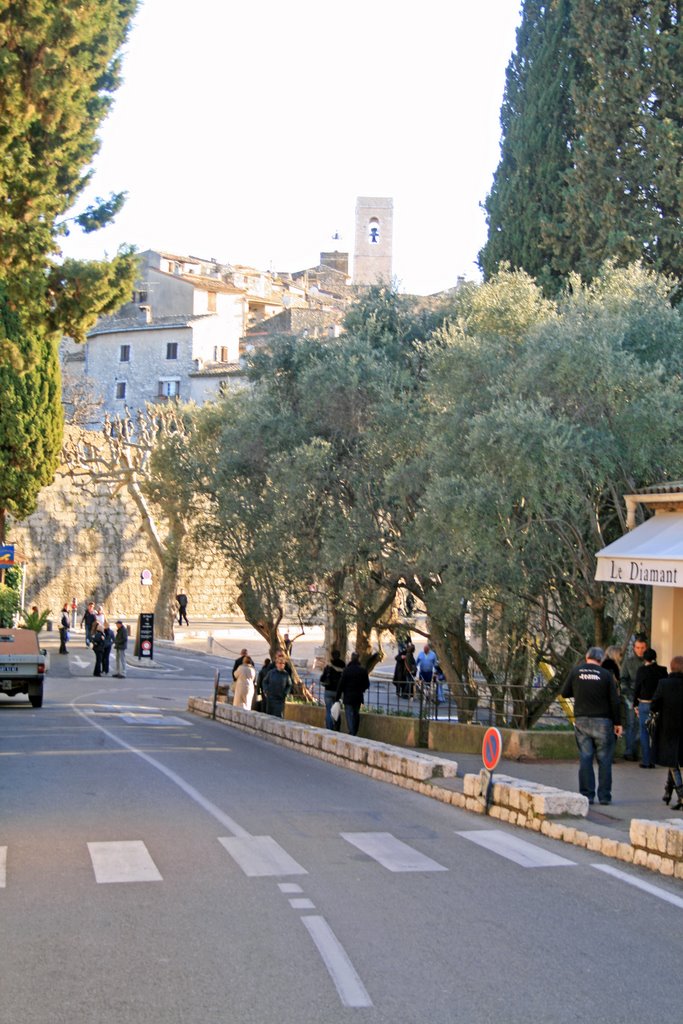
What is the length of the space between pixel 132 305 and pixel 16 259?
7462cm

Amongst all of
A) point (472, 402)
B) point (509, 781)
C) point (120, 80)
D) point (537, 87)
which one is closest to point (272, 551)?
point (472, 402)

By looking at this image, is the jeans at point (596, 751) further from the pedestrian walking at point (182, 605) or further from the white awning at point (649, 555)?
the pedestrian walking at point (182, 605)

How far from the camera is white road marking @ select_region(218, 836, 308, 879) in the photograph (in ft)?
28.4

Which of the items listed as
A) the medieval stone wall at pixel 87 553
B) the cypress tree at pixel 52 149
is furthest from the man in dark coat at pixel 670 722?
the medieval stone wall at pixel 87 553

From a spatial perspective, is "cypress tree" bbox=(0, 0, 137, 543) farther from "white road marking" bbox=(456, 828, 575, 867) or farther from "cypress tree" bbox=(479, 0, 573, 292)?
"cypress tree" bbox=(479, 0, 573, 292)

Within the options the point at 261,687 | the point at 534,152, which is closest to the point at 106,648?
the point at 261,687

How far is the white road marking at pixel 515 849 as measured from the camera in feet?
30.7

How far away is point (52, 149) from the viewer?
18406 millimetres

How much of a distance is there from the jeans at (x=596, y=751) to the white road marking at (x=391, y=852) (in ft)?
8.20

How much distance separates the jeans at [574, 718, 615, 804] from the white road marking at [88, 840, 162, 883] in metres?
4.62

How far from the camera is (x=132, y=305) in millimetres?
90562

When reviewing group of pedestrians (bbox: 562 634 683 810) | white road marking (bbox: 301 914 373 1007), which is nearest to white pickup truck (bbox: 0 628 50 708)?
group of pedestrians (bbox: 562 634 683 810)

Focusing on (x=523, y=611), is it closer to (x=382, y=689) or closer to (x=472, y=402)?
(x=472, y=402)

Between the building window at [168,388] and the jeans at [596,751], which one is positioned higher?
the building window at [168,388]
